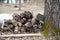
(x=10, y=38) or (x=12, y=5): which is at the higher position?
(x=12, y=5)

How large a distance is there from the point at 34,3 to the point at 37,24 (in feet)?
11.7

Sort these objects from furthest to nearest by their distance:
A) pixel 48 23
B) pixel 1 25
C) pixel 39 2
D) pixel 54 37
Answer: pixel 39 2 → pixel 1 25 → pixel 48 23 → pixel 54 37

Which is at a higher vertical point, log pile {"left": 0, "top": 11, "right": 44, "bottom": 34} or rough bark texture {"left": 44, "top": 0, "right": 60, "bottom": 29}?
rough bark texture {"left": 44, "top": 0, "right": 60, "bottom": 29}

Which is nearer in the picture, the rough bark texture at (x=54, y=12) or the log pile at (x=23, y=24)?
the rough bark texture at (x=54, y=12)

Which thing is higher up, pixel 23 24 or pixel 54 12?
pixel 54 12

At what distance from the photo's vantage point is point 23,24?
5.27 m

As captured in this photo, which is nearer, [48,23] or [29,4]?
[48,23]

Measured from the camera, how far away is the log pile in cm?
511

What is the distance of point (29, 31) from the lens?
515cm

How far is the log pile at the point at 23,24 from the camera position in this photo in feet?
16.8

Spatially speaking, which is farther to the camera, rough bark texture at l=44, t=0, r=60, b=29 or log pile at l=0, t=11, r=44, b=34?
log pile at l=0, t=11, r=44, b=34

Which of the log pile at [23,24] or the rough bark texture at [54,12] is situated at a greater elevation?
the rough bark texture at [54,12]

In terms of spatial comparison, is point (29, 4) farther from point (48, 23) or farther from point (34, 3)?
point (48, 23)

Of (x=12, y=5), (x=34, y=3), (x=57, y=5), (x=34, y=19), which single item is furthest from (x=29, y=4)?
(x=57, y=5)
